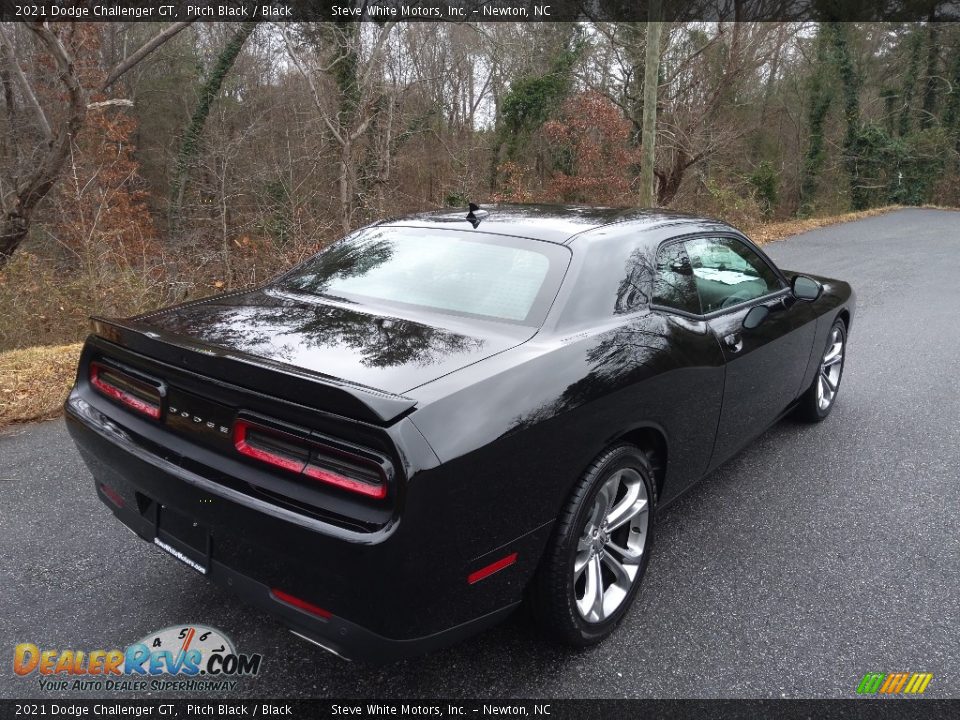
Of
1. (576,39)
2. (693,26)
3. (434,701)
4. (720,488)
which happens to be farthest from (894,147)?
(434,701)

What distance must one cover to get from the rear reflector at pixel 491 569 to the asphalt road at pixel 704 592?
493mm

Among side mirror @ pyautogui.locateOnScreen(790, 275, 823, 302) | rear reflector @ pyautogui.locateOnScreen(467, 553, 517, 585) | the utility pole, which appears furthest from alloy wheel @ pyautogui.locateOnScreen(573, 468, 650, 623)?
the utility pole

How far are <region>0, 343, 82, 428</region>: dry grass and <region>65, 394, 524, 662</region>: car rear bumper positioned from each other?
2737 millimetres

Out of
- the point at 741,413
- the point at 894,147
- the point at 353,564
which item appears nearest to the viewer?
the point at 353,564

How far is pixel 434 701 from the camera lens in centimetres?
214

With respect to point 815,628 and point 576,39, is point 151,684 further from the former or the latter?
point 576,39

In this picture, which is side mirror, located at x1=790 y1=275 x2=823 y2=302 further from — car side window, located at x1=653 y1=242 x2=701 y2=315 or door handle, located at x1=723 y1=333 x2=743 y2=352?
car side window, located at x1=653 y1=242 x2=701 y2=315

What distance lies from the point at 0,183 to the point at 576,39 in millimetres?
16974

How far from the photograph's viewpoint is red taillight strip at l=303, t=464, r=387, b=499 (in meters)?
1.75

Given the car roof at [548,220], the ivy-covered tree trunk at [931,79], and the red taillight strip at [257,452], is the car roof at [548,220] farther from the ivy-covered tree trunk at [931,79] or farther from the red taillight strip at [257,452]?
the ivy-covered tree trunk at [931,79]

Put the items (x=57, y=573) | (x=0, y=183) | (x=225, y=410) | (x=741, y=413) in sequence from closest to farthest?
(x=225, y=410), (x=57, y=573), (x=741, y=413), (x=0, y=183)

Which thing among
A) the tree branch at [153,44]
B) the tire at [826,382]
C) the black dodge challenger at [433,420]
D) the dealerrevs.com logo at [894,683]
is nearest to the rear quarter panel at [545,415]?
the black dodge challenger at [433,420]

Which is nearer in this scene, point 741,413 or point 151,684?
point 151,684

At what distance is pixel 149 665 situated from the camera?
225 cm
